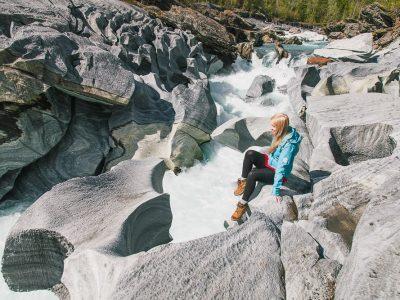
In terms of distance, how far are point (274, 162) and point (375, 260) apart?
3347mm

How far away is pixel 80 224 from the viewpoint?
17.2 feet

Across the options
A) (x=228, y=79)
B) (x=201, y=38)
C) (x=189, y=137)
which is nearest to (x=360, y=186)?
(x=189, y=137)

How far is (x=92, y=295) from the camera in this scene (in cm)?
387

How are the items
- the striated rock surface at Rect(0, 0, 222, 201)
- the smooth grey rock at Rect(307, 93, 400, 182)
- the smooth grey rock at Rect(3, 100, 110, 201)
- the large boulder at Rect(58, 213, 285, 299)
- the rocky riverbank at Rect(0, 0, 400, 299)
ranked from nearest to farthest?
the large boulder at Rect(58, 213, 285, 299) < the rocky riverbank at Rect(0, 0, 400, 299) < the smooth grey rock at Rect(307, 93, 400, 182) < the striated rock surface at Rect(0, 0, 222, 201) < the smooth grey rock at Rect(3, 100, 110, 201)

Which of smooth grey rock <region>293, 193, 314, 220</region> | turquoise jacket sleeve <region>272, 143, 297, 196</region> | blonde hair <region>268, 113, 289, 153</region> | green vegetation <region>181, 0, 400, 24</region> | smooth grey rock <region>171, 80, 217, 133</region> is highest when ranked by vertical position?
blonde hair <region>268, 113, 289, 153</region>

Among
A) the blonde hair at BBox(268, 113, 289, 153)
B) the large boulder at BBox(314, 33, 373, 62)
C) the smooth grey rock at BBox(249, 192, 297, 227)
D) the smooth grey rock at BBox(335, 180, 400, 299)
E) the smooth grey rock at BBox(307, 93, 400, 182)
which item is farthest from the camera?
the large boulder at BBox(314, 33, 373, 62)

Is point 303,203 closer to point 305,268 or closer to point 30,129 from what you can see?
point 305,268

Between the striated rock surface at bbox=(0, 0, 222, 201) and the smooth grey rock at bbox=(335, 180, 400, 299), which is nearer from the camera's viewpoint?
the smooth grey rock at bbox=(335, 180, 400, 299)

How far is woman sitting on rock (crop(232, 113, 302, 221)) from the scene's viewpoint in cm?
607

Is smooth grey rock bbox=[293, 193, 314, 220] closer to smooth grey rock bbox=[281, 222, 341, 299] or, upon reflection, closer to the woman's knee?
the woman's knee

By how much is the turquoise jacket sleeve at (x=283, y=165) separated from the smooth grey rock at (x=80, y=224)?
188 cm

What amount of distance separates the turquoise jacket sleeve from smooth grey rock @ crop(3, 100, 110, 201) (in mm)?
5312

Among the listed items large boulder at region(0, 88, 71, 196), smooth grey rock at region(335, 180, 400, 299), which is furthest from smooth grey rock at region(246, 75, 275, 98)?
smooth grey rock at region(335, 180, 400, 299)

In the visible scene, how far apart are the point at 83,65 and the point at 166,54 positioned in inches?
253
